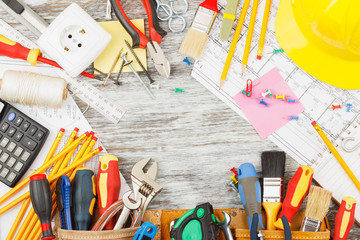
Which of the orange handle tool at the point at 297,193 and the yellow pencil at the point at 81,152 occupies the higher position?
the orange handle tool at the point at 297,193

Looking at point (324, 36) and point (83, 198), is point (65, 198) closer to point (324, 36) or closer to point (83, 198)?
point (83, 198)

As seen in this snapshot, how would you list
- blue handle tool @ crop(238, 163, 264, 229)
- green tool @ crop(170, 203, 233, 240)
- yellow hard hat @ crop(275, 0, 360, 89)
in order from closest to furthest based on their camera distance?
yellow hard hat @ crop(275, 0, 360, 89), green tool @ crop(170, 203, 233, 240), blue handle tool @ crop(238, 163, 264, 229)

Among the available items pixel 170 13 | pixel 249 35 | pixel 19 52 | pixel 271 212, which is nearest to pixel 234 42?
pixel 249 35

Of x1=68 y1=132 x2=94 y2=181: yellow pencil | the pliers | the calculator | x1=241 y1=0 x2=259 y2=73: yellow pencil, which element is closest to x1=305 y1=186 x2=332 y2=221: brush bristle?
x1=241 y1=0 x2=259 y2=73: yellow pencil

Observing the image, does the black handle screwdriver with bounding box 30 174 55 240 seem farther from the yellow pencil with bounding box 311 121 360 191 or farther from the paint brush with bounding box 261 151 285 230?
the yellow pencil with bounding box 311 121 360 191

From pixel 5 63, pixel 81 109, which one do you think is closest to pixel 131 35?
pixel 81 109

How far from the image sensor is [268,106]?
965mm

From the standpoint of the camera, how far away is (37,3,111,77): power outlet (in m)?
0.92

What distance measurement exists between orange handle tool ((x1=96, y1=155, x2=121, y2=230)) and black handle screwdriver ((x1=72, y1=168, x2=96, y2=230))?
0.07 feet

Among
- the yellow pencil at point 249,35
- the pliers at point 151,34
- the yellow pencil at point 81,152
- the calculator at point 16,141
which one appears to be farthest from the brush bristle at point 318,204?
the calculator at point 16,141

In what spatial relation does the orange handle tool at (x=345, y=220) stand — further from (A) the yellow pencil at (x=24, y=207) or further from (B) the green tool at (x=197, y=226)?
(A) the yellow pencil at (x=24, y=207)

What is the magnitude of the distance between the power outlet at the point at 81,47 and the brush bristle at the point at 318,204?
2.08 ft

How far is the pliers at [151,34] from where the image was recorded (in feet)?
3.04

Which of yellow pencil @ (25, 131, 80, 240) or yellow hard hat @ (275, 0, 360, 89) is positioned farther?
yellow pencil @ (25, 131, 80, 240)
